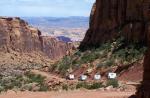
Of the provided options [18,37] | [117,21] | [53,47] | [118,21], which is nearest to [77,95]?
[118,21]

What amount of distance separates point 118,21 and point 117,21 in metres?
0.35

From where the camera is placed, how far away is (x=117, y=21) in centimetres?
6038

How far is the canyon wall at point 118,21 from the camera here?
52500 mm

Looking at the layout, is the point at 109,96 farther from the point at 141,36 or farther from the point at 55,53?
the point at 55,53

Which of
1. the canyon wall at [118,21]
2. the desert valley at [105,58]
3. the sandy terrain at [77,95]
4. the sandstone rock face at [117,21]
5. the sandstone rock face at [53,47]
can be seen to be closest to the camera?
the sandy terrain at [77,95]

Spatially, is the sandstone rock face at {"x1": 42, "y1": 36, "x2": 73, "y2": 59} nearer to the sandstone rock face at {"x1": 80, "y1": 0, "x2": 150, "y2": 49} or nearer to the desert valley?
the sandstone rock face at {"x1": 80, "y1": 0, "x2": 150, "y2": 49}

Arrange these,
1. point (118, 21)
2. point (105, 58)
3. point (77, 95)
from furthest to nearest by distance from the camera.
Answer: point (118, 21)
point (105, 58)
point (77, 95)

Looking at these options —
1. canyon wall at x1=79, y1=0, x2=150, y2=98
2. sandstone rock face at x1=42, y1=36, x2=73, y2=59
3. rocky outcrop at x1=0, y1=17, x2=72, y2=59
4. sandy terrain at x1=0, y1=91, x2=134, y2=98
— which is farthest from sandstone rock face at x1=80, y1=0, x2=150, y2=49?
sandstone rock face at x1=42, y1=36, x2=73, y2=59

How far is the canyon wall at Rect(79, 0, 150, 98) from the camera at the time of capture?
52.5 meters

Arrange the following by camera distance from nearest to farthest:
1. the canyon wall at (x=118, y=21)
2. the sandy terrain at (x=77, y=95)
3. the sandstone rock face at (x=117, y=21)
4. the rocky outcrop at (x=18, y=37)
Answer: the sandy terrain at (x=77, y=95)
the canyon wall at (x=118, y=21)
the sandstone rock face at (x=117, y=21)
the rocky outcrop at (x=18, y=37)

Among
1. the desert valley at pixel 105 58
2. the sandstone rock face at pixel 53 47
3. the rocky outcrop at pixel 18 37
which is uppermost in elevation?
the desert valley at pixel 105 58

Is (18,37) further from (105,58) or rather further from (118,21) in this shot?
(105,58)

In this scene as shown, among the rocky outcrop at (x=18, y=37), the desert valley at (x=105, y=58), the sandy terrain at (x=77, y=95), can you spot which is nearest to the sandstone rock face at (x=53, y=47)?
the rocky outcrop at (x=18, y=37)

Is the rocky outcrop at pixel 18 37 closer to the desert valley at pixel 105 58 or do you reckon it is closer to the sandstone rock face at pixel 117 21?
the desert valley at pixel 105 58
